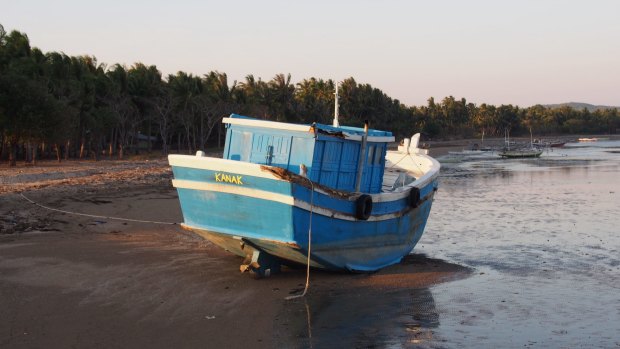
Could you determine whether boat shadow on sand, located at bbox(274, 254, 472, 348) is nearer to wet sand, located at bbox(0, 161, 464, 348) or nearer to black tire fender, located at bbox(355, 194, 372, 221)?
wet sand, located at bbox(0, 161, 464, 348)

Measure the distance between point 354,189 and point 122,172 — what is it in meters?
24.2

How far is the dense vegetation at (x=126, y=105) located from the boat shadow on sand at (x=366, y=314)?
28345mm

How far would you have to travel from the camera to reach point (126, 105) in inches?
2249

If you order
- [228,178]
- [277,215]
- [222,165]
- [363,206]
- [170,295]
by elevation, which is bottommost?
[170,295]

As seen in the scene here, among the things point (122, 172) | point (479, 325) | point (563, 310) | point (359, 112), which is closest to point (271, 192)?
point (479, 325)

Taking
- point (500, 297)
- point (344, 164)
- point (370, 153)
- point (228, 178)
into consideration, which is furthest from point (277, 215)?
point (500, 297)

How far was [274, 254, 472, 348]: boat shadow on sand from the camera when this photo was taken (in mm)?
9438

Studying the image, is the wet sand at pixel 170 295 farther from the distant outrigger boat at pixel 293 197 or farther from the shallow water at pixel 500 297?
the distant outrigger boat at pixel 293 197

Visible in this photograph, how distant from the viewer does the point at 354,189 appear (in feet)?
45.7

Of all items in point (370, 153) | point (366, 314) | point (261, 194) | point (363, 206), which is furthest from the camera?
point (370, 153)

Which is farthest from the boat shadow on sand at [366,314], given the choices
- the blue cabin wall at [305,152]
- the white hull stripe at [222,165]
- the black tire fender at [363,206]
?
the white hull stripe at [222,165]

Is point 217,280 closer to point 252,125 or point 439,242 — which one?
point 252,125

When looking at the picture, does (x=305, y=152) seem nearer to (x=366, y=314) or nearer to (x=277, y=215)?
(x=277, y=215)

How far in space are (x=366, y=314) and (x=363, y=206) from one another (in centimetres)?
283
